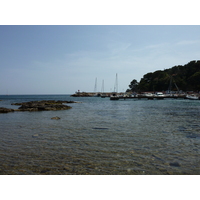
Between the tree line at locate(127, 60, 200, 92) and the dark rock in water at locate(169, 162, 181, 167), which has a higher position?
the tree line at locate(127, 60, 200, 92)

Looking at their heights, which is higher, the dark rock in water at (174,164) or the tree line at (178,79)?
the tree line at (178,79)

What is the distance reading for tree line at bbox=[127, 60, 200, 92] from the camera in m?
127

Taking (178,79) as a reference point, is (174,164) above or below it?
below

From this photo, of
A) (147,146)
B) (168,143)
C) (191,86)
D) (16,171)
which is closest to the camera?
(16,171)

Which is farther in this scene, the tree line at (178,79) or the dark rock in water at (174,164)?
the tree line at (178,79)

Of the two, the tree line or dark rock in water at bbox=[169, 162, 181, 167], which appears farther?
the tree line

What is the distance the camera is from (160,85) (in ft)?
490

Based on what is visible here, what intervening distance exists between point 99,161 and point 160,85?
15284 cm

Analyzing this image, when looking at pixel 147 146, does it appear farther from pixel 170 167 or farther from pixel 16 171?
pixel 16 171

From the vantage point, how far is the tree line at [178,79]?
127312 millimetres

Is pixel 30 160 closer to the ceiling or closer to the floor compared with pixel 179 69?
closer to the floor

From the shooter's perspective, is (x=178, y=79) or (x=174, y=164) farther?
(x=178, y=79)

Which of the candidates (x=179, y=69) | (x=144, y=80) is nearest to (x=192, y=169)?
(x=179, y=69)

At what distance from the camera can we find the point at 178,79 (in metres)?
142
